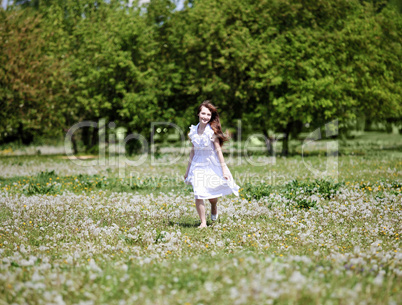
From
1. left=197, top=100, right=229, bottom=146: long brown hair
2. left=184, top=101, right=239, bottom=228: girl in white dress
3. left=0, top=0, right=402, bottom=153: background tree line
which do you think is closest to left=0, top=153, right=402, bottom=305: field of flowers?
left=184, top=101, right=239, bottom=228: girl in white dress

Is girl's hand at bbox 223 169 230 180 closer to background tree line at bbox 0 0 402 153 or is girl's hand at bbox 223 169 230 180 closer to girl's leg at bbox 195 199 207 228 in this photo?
girl's leg at bbox 195 199 207 228

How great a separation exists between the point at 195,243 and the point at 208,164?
200 cm

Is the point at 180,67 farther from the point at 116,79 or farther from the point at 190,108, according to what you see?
the point at 116,79

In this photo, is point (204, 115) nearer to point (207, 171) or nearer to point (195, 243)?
point (207, 171)

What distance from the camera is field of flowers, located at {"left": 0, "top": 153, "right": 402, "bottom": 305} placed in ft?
14.6

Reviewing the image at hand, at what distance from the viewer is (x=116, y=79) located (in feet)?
102

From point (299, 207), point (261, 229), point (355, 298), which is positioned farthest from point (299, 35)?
point (355, 298)

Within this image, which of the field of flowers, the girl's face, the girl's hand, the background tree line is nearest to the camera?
the field of flowers

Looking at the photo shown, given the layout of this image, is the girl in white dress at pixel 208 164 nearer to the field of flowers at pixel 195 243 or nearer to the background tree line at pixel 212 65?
the field of flowers at pixel 195 243

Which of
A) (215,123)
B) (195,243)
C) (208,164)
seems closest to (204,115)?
(215,123)

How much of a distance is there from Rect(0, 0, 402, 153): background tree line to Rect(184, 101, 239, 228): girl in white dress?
16906mm

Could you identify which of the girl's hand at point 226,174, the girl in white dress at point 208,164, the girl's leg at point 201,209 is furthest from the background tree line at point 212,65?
the girl's leg at point 201,209

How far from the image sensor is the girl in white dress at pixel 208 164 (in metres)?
8.47

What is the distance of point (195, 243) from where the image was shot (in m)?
7.20
